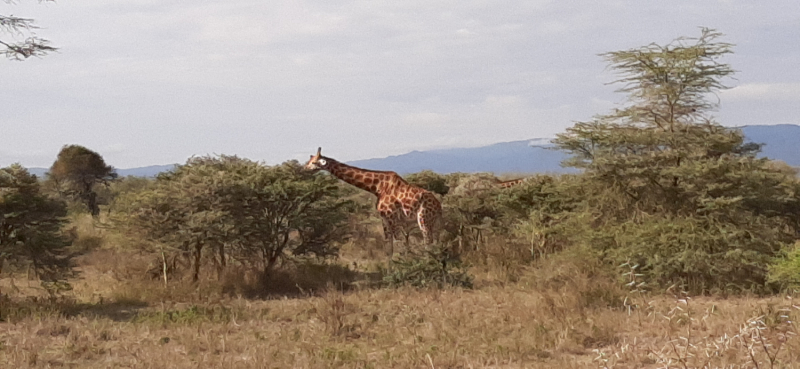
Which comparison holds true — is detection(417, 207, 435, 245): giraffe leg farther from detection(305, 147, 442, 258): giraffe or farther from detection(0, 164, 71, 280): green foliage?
detection(0, 164, 71, 280): green foliage

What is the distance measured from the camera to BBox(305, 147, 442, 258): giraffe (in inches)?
550

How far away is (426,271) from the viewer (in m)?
11.1

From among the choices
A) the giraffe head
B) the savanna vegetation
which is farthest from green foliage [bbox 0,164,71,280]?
the giraffe head

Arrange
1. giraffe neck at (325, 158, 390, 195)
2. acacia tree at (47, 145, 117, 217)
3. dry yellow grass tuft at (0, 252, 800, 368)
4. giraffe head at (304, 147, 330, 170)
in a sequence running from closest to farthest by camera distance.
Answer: dry yellow grass tuft at (0, 252, 800, 368) → giraffe head at (304, 147, 330, 170) → giraffe neck at (325, 158, 390, 195) → acacia tree at (47, 145, 117, 217)

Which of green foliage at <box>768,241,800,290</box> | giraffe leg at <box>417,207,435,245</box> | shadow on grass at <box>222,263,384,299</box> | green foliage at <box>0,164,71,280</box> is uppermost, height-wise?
green foliage at <box>0,164,71,280</box>

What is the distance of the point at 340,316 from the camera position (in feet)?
25.5

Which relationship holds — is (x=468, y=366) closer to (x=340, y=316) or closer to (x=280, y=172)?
(x=340, y=316)

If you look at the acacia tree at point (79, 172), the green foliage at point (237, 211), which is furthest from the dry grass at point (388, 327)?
the acacia tree at point (79, 172)

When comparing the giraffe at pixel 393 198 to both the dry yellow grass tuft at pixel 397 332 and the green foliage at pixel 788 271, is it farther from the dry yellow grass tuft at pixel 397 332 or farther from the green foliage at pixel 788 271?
the green foliage at pixel 788 271

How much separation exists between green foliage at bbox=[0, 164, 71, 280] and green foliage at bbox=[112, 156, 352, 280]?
1.36m

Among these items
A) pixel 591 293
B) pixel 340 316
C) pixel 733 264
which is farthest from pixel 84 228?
pixel 733 264

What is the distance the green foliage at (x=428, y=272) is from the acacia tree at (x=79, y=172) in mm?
21523

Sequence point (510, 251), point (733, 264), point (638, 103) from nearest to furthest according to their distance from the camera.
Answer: point (733, 264)
point (638, 103)
point (510, 251)

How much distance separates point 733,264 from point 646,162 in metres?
1.99
